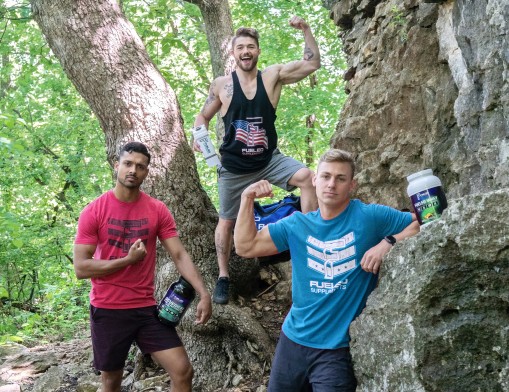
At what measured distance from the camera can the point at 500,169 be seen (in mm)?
3615

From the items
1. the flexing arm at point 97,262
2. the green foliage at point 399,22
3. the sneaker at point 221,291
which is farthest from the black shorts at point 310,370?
the green foliage at point 399,22

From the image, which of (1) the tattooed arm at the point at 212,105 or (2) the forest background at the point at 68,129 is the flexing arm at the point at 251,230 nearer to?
(1) the tattooed arm at the point at 212,105

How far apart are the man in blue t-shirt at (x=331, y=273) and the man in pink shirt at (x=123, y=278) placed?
1.36 m

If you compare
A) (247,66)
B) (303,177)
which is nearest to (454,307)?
(303,177)

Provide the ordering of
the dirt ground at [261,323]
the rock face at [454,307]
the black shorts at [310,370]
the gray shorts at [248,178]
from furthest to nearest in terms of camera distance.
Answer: the dirt ground at [261,323] < the gray shorts at [248,178] < the black shorts at [310,370] < the rock face at [454,307]

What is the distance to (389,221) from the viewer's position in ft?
10.1

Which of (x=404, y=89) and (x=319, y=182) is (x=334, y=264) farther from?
(x=404, y=89)

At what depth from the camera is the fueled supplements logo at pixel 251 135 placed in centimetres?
520

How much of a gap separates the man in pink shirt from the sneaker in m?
1.01

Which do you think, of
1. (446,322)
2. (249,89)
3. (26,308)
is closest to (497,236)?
(446,322)

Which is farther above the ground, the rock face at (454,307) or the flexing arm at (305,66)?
the flexing arm at (305,66)

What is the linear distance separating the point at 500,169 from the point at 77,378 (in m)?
4.80

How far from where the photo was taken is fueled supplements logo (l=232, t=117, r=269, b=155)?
5.20 meters

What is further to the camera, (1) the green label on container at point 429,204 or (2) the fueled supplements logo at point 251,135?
(2) the fueled supplements logo at point 251,135
